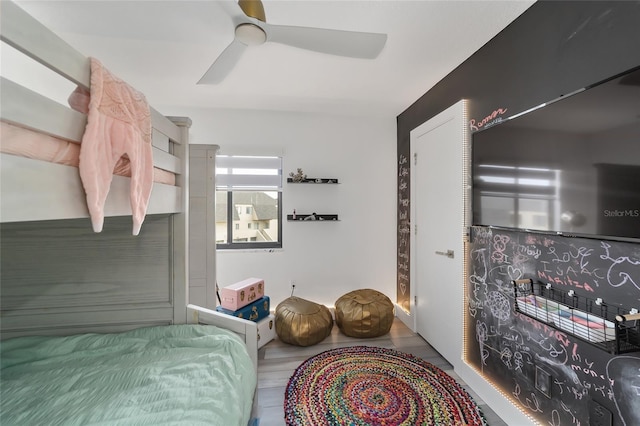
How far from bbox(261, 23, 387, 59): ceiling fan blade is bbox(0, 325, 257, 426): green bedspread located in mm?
1543

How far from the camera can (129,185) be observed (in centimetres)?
105

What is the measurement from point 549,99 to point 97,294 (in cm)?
259

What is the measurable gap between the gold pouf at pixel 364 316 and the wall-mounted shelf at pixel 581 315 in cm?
129

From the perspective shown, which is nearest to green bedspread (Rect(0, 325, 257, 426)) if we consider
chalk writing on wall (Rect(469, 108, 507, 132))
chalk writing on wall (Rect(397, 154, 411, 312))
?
chalk writing on wall (Rect(469, 108, 507, 132))

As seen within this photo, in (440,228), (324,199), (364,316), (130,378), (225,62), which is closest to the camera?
(130,378)

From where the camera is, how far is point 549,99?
1423 mm

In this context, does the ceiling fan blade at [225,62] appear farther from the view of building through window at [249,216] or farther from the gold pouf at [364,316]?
the gold pouf at [364,316]

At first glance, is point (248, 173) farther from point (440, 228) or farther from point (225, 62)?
point (440, 228)

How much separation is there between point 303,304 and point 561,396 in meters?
1.90

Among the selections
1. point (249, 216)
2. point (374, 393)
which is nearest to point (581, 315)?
point (374, 393)

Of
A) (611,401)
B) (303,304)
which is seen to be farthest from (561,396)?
Result: (303,304)

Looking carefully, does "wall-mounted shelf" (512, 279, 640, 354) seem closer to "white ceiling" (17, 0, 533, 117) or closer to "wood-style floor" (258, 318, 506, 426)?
"wood-style floor" (258, 318, 506, 426)

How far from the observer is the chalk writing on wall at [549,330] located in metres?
1.11

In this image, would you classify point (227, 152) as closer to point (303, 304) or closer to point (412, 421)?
point (303, 304)
